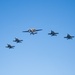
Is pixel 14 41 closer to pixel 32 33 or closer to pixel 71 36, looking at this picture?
pixel 32 33

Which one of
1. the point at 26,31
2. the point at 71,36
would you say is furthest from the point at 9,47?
the point at 71,36

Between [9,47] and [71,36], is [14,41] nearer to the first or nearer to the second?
[9,47]

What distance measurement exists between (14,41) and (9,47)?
5.99 m

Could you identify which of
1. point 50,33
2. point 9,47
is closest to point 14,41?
point 9,47

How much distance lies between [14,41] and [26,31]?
810cm

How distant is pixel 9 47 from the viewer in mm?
117562

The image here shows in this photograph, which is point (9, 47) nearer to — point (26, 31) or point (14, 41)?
point (14, 41)

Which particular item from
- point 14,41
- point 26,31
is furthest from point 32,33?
point 14,41

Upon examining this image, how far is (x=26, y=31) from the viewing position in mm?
107938

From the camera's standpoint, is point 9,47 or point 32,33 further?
point 9,47

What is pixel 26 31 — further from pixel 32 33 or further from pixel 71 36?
pixel 71 36

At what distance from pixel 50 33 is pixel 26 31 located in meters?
9.70

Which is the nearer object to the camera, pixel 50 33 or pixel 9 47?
pixel 50 33

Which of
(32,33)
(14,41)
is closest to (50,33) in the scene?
(32,33)
